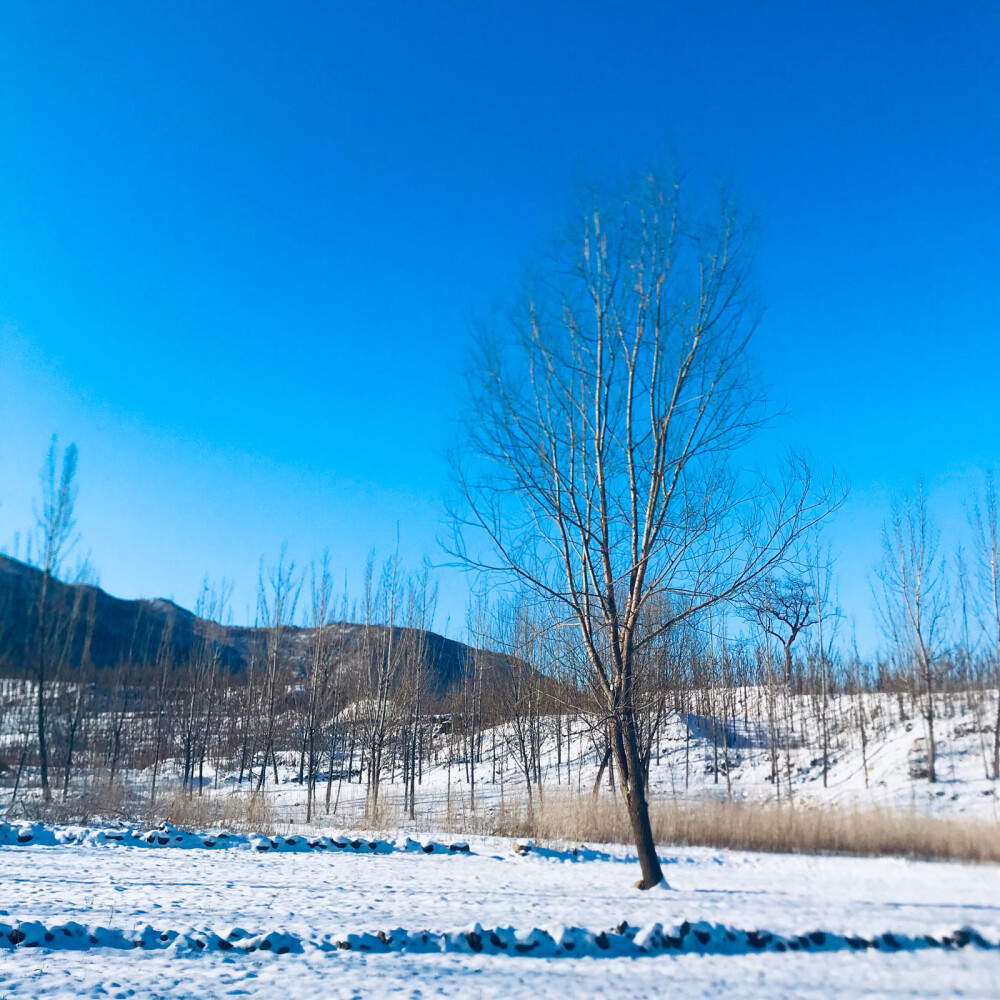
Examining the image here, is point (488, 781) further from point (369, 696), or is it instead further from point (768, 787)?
point (768, 787)

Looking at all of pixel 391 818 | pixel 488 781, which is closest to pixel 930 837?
pixel 391 818

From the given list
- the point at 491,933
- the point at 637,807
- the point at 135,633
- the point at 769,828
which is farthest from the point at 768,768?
the point at 135,633

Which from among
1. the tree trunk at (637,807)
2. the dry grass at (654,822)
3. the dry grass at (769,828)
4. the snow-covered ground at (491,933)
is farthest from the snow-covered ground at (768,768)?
the snow-covered ground at (491,933)

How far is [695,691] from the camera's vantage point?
2475cm

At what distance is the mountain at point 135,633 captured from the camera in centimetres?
2656

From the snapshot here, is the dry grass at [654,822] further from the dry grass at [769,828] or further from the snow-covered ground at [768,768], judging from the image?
the snow-covered ground at [768,768]

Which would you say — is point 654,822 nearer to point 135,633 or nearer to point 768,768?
point 768,768

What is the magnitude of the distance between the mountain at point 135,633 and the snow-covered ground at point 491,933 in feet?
28.2

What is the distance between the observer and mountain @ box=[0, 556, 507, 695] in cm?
2656

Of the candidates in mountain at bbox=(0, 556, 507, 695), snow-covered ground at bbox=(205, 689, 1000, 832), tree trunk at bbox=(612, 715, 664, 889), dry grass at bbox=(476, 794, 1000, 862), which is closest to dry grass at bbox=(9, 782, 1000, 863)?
dry grass at bbox=(476, 794, 1000, 862)

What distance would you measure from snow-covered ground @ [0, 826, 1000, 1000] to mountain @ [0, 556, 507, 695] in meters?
8.59

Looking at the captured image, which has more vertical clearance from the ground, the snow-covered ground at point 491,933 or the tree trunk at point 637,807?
the tree trunk at point 637,807

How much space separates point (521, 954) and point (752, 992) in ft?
5.47

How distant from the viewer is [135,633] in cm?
4212
